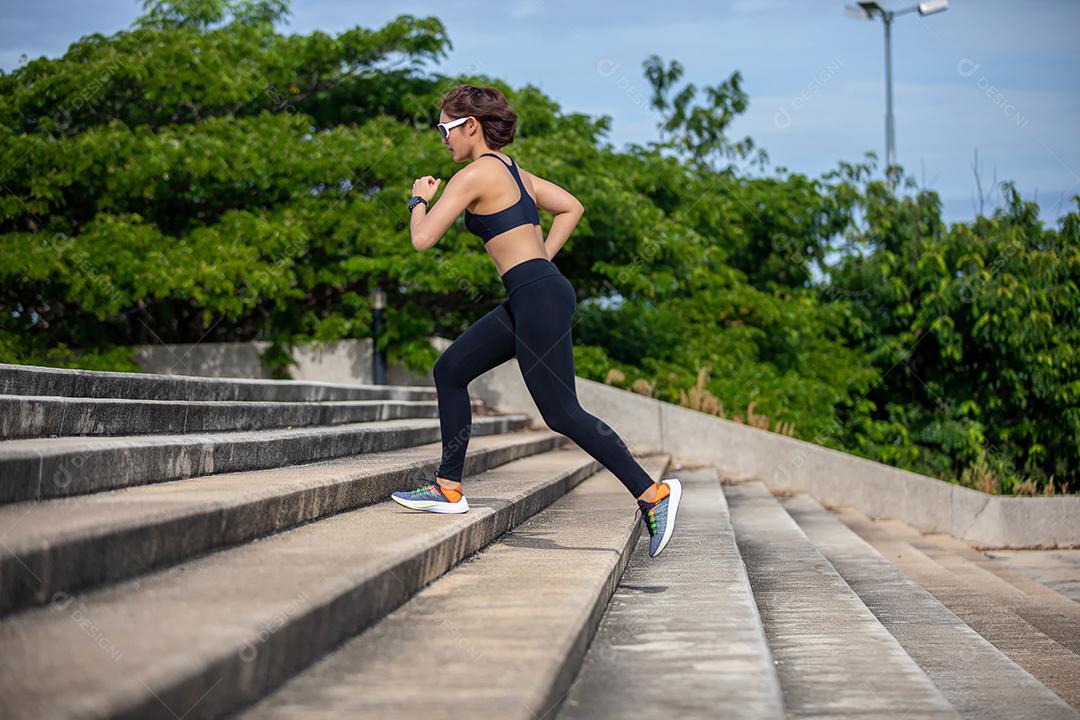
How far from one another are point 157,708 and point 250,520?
60.4 inches

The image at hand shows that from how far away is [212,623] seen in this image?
7.70 feet

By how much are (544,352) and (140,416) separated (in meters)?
1.88

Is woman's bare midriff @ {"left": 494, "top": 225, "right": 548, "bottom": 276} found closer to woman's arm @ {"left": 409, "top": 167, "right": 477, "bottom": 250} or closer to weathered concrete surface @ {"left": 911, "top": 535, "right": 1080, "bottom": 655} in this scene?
woman's arm @ {"left": 409, "top": 167, "right": 477, "bottom": 250}

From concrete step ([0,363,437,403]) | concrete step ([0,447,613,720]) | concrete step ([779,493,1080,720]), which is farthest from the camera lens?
concrete step ([0,363,437,403])

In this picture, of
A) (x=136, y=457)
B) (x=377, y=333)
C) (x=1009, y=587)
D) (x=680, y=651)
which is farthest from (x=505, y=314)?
(x=377, y=333)

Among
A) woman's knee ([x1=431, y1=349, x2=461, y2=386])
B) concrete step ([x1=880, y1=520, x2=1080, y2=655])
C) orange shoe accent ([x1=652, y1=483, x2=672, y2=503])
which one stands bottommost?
concrete step ([x1=880, y1=520, x2=1080, y2=655])

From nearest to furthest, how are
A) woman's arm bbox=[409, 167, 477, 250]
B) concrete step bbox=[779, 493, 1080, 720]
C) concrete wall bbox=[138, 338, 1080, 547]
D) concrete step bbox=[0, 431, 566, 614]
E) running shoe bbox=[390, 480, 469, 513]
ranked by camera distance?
concrete step bbox=[0, 431, 566, 614] < concrete step bbox=[779, 493, 1080, 720] < woman's arm bbox=[409, 167, 477, 250] < running shoe bbox=[390, 480, 469, 513] < concrete wall bbox=[138, 338, 1080, 547]

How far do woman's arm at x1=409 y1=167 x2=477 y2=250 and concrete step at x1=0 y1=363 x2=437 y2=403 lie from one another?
189 cm

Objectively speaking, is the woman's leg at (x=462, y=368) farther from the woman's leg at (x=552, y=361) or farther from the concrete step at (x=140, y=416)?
the concrete step at (x=140, y=416)

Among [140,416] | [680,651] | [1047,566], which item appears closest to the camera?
[680,651]

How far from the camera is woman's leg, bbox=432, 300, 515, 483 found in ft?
13.9

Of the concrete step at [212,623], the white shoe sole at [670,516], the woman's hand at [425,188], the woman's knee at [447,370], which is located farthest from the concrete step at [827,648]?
the woman's hand at [425,188]

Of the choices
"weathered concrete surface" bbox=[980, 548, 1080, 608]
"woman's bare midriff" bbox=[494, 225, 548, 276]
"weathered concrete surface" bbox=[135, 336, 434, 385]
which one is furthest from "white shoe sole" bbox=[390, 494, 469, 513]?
"weathered concrete surface" bbox=[135, 336, 434, 385]

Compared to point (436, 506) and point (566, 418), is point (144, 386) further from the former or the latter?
point (566, 418)
